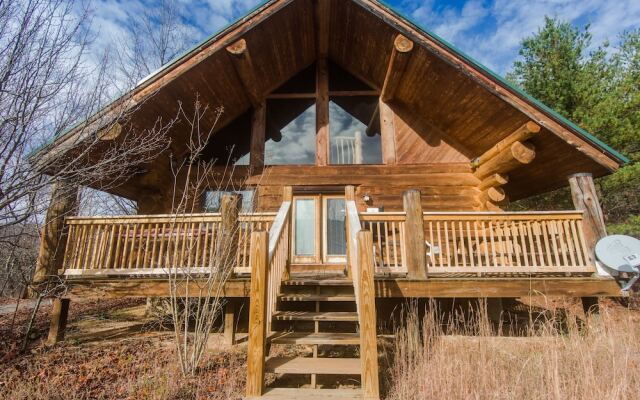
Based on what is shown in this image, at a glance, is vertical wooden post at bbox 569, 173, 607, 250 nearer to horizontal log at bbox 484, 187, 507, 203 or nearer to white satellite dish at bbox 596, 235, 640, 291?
white satellite dish at bbox 596, 235, 640, 291

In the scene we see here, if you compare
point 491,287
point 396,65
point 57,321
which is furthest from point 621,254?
point 57,321

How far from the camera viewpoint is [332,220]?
25.7 ft

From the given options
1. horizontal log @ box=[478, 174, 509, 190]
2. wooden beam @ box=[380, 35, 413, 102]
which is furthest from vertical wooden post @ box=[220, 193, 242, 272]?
horizontal log @ box=[478, 174, 509, 190]

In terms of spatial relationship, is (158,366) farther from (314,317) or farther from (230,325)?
(314,317)

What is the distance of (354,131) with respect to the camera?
833 cm

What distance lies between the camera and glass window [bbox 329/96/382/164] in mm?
8062

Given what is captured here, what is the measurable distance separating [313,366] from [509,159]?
544cm

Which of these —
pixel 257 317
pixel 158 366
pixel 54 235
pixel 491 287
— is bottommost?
pixel 158 366

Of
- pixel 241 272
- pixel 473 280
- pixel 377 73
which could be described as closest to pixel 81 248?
pixel 241 272

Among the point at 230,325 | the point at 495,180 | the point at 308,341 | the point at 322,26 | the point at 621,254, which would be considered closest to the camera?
the point at 308,341

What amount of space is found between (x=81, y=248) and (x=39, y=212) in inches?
33.2

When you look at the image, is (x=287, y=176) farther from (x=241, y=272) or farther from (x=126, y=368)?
(x=126, y=368)

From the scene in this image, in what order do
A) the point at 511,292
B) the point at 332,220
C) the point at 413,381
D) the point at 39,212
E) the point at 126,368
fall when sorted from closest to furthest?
the point at 413,381, the point at 126,368, the point at 511,292, the point at 39,212, the point at 332,220

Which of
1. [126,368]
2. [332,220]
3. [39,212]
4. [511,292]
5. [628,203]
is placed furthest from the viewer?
[628,203]
